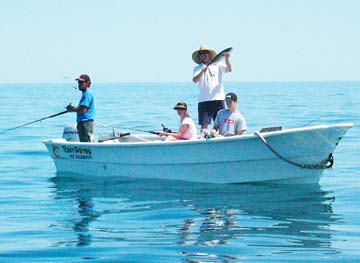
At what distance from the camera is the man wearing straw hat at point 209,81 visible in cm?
1484

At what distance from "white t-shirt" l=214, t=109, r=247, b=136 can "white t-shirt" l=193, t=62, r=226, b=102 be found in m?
0.93

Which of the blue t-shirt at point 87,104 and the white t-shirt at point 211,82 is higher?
the white t-shirt at point 211,82

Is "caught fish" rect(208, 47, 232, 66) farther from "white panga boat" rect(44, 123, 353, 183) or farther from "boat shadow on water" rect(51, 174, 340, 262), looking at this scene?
"boat shadow on water" rect(51, 174, 340, 262)

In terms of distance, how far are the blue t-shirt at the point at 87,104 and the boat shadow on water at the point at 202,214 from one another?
4.01 ft

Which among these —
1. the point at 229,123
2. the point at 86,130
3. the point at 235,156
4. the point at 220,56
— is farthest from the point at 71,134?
the point at 235,156

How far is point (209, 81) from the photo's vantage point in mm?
14867

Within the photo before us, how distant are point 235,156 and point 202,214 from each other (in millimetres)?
2255

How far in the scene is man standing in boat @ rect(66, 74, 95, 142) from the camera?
15.1m

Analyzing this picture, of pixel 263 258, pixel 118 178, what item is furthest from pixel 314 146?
pixel 263 258

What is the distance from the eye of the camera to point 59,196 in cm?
1389

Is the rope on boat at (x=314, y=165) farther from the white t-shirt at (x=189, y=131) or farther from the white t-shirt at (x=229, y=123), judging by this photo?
the white t-shirt at (x=189, y=131)

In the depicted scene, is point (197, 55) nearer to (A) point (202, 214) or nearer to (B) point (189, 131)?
(B) point (189, 131)

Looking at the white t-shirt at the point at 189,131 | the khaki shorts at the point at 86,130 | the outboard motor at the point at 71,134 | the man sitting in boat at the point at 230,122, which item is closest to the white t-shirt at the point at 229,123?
the man sitting in boat at the point at 230,122

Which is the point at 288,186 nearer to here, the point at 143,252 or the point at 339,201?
the point at 339,201
